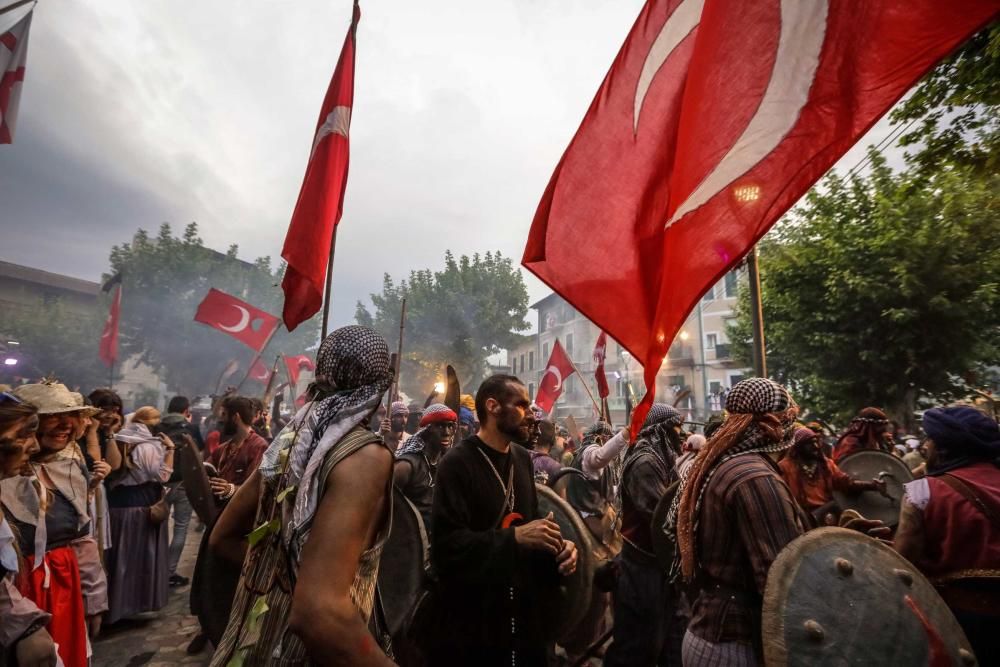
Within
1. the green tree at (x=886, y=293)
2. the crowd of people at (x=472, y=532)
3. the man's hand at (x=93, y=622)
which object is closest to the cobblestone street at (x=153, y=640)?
the crowd of people at (x=472, y=532)

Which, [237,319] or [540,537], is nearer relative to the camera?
[540,537]


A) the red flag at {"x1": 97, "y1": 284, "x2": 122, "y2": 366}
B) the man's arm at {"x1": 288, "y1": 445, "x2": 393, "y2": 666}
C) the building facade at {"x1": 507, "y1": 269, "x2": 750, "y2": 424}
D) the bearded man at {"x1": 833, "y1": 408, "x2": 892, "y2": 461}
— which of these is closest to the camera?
the man's arm at {"x1": 288, "y1": 445, "x2": 393, "y2": 666}

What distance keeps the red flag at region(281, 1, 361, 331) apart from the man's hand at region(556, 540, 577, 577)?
3.18m

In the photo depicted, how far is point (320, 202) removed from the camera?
4949mm

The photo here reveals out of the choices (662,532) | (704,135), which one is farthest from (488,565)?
(704,135)

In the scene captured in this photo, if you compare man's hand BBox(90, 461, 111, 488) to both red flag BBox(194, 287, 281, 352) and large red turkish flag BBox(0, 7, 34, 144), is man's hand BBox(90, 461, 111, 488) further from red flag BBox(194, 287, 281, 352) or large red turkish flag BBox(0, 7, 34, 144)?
red flag BBox(194, 287, 281, 352)

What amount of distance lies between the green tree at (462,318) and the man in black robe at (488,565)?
137 feet

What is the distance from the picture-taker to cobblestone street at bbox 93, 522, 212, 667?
460 cm

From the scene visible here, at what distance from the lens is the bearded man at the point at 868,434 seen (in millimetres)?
6035

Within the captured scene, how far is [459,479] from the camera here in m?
2.70

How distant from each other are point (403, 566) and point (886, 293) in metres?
16.3

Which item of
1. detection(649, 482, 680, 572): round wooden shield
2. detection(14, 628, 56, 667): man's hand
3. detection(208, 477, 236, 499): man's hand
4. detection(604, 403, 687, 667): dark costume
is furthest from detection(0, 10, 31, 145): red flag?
detection(649, 482, 680, 572): round wooden shield

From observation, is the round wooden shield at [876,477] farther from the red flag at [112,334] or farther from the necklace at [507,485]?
the red flag at [112,334]

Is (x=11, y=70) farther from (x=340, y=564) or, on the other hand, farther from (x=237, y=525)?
(x=340, y=564)
